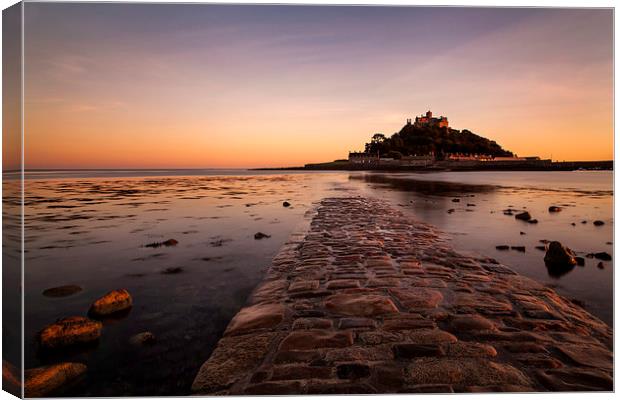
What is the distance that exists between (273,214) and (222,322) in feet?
31.7

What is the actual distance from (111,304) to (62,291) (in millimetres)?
1496

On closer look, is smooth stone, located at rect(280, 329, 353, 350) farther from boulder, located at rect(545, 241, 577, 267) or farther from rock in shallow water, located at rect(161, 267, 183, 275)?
boulder, located at rect(545, 241, 577, 267)

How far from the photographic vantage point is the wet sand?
2.85 meters

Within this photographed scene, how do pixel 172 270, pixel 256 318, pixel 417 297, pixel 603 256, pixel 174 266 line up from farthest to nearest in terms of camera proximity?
pixel 603 256 → pixel 174 266 → pixel 172 270 → pixel 417 297 → pixel 256 318

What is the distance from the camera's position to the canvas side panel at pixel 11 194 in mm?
3275

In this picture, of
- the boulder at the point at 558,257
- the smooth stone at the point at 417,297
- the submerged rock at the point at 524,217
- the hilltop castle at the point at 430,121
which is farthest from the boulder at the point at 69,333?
the hilltop castle at the point at 430,121

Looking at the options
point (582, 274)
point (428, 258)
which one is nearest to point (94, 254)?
Answer: point (428, 258)

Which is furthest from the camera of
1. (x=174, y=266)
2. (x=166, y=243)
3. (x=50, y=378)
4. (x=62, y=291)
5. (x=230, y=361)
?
(x=166, y=243)

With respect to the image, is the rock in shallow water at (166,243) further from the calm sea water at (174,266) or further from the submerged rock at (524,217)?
the submerged rock at (524,217)

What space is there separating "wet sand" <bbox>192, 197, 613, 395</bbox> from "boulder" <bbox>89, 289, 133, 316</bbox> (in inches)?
64.7

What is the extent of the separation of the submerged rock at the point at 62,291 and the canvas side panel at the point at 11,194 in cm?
184

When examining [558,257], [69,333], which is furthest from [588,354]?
[69,333]

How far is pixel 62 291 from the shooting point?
17.0 ft

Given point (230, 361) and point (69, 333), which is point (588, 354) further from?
point (69, 333)
